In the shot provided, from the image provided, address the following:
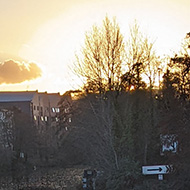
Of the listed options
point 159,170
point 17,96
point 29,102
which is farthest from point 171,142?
point 17,96

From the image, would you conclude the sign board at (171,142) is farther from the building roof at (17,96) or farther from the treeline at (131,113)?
the building roof at (17,96)

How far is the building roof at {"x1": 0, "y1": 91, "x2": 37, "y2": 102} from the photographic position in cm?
6662

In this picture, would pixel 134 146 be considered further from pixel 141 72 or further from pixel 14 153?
pixel 14 153

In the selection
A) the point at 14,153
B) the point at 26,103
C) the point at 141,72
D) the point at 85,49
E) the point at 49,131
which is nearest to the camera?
the point at 85,49

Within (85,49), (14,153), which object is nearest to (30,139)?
(14,153)

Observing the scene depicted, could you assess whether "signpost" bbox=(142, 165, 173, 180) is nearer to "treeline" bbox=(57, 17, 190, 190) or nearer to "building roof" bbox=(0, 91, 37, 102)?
"treeline" bbox=(57, 17, 190, 190)

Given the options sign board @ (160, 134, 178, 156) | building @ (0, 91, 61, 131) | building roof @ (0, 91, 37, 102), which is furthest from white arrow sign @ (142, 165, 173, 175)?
building roof @ (0, 91, 37, 102)

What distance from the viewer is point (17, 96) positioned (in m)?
68.2

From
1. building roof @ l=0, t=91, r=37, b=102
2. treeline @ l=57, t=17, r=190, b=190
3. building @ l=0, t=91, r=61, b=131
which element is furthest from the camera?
building roof @ l=0, t=91, r=37, b=102

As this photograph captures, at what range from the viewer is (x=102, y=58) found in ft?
74.9

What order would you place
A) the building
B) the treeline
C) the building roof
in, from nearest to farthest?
the treeline → the building → the building roof

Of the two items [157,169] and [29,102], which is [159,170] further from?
[29,102]

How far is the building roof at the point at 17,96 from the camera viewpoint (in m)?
66.6

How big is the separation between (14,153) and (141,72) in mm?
14819
